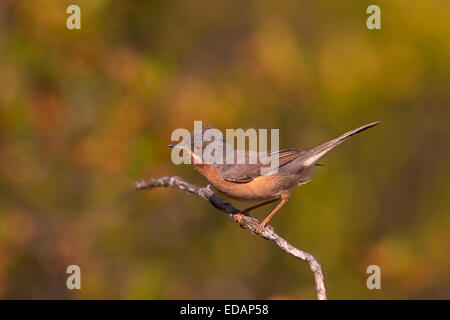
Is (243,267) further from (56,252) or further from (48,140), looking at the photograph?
(48,140)

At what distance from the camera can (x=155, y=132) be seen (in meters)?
8.16

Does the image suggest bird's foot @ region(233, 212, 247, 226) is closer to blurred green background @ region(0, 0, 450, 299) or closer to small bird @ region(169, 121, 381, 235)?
small bird @ region(169, 121, 381, 235)

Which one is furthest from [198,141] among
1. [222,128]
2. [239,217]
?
[222,128]

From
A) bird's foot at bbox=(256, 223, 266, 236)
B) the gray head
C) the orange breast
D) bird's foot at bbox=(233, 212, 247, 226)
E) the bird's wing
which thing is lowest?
bird's foot at bbox=(256, 223, 266, 236)

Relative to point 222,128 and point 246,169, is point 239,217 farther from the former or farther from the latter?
point 222,128

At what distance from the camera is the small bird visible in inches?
233

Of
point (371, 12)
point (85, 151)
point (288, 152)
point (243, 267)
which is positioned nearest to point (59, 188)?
point (85, 151)

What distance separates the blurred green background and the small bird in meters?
2.02

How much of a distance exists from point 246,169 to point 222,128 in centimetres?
218

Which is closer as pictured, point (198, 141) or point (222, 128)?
point (198, 141)

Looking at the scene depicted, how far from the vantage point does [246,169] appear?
608 cm

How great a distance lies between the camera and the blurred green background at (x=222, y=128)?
7.94 m

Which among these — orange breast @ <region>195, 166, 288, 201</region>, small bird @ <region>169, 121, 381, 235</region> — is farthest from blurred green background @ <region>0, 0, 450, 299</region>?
orange breast @ <region>195, 166, 288, 201</region>

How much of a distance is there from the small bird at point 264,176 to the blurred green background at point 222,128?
6.61 feet
